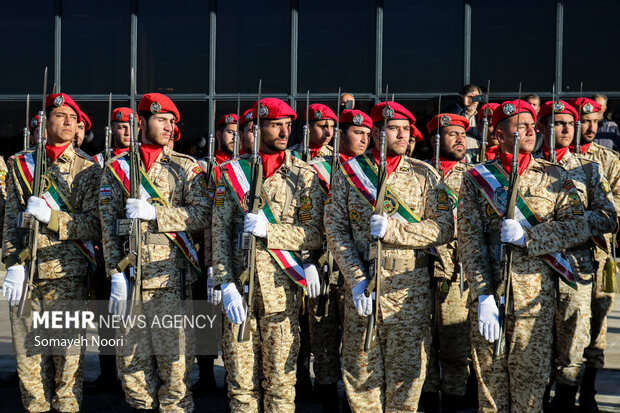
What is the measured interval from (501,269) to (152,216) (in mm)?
2048

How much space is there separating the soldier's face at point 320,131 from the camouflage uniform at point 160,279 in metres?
1.69

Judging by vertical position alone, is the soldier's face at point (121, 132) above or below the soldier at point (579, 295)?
above

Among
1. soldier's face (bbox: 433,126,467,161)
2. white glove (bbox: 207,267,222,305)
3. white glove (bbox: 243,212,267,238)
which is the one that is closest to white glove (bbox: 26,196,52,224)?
white glove (bbox: 207,267,222,305)

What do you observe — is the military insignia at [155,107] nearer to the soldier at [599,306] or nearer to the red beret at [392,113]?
the red beret at [392,113]

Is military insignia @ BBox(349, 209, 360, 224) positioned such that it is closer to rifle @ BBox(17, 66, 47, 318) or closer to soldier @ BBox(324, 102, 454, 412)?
soldier @ BBox(324, 102, 454, 412)

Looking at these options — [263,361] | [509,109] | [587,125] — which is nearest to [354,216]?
[263,361]

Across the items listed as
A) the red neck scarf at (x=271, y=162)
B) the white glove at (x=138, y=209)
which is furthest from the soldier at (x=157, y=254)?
the red neck scarf at (x=271, y=162)

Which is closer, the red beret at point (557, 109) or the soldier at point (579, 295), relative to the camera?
the soldier at point (579, 295)

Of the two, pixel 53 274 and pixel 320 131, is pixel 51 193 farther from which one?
pixel 320 131

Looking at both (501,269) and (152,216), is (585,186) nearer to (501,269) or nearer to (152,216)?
Result: (501,269)

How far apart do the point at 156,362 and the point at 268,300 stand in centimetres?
88

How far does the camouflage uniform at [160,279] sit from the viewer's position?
186 inches

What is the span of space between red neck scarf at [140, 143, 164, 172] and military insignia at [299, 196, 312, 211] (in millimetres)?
1024

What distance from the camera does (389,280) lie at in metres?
4.38
